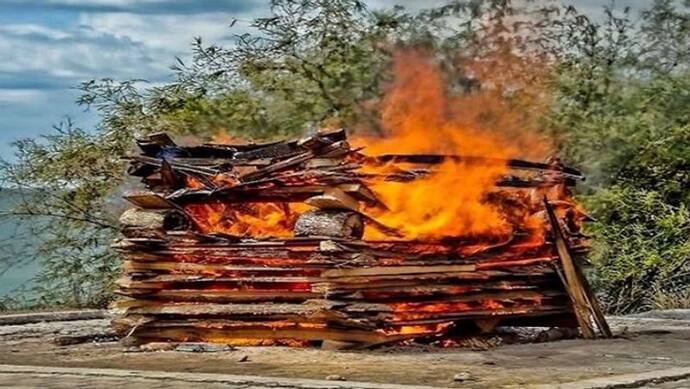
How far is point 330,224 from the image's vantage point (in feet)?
36.9

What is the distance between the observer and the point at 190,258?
470 inches

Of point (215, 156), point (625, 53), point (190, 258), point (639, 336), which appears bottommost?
point (639, 336)

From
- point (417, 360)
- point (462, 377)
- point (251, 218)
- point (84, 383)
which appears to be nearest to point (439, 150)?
point (251, 218)

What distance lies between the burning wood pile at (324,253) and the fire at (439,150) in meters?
0.05

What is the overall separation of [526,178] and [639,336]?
1.99 metres

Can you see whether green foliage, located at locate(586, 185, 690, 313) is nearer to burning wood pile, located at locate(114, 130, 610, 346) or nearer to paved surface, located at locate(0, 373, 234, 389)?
burning wood pile, located at locate(114, 130, 610, 346)

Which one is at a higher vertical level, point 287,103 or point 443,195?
point 287,103

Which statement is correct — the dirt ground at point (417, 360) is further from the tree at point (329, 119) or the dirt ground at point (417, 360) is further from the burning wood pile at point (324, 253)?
the tree at point (329, 119)

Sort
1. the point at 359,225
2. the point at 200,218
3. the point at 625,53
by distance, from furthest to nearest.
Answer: the point at 625,53 < the point at 200,218 < the point at 359,225

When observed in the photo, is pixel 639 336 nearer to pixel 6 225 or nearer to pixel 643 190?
pixel 643 190

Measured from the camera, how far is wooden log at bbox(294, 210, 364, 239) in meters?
11.2

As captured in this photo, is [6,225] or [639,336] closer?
[639,336]

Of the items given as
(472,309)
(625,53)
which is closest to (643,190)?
(625,53)

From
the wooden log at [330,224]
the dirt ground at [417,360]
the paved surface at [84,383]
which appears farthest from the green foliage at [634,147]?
the paved surface at [84,383]
